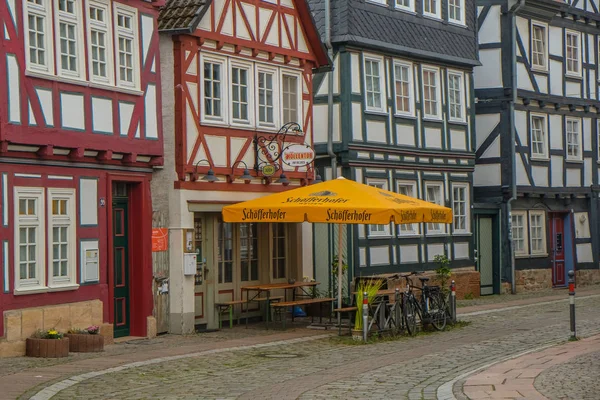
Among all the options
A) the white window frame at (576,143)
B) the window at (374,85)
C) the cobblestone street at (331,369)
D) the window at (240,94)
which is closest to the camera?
the cobblestone street at (331,369)

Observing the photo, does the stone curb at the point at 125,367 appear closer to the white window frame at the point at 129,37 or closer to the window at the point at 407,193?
the white window frame at the point at 129,37

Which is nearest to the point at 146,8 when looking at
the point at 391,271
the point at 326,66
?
the point at 326,66

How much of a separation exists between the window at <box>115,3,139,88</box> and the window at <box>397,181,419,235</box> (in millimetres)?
10319

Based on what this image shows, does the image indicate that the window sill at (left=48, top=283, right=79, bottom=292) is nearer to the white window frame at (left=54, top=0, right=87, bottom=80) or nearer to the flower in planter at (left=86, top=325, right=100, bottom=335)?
the flower in planter at (left=86, top=325, right=100, bottom=335)

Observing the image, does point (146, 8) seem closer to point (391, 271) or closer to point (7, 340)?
point (7, 340)

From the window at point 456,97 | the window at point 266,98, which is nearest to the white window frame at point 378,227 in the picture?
the window at point 456,97

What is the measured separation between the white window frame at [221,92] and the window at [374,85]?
618 centimetres

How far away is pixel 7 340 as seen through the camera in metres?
16.6

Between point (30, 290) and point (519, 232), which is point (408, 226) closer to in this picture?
point (519, 232)

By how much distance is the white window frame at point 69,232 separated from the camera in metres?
17.7

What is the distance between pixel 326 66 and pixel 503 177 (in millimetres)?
9612

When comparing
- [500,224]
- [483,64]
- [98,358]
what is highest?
[483,64]

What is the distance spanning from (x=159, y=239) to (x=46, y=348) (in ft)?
13.1

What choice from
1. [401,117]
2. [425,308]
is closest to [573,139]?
[401,117]
